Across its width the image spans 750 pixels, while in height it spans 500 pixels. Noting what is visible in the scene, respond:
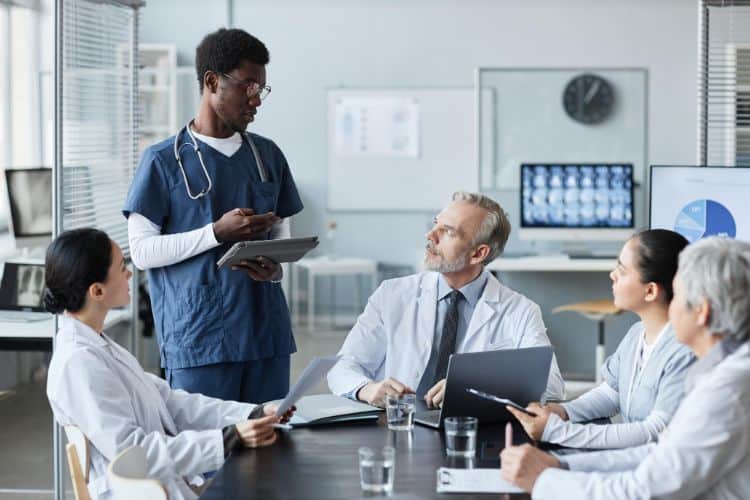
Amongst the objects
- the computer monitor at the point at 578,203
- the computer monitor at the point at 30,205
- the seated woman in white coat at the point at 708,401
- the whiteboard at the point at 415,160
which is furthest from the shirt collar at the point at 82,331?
the whiteboard at the point at 415,160

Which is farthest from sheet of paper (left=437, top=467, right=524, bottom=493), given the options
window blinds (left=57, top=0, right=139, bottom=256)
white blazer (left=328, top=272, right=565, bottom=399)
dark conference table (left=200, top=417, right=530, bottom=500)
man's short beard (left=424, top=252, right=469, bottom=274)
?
window blinds (left=57, top=0, right=139, bottom=256)

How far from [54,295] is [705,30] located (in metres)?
2.75

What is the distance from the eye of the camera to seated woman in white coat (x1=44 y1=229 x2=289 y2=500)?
7.19ft

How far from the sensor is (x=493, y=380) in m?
2.36

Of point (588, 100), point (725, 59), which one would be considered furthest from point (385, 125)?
point (725, 59)

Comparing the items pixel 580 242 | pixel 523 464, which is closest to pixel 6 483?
pixel 523 464

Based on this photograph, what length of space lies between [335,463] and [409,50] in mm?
7435

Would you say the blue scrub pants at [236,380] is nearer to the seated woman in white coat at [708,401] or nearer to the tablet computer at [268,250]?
the tablet computer at [268,250]

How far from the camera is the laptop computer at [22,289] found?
4.53 meters

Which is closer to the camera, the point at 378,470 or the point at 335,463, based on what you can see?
the point at 378,470

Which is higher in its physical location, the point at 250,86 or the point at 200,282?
the point at 250,86

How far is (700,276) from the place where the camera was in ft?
5.95

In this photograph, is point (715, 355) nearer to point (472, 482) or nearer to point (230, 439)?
point (472, 482)

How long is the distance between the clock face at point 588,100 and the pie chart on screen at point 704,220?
14.0 feet
